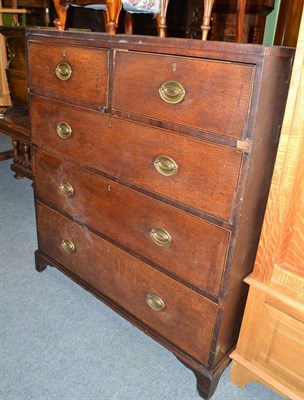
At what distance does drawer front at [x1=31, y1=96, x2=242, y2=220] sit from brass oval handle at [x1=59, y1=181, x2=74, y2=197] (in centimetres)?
14

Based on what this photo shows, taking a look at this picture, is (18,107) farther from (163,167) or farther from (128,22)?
(163,167)

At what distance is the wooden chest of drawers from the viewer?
37.2 inches

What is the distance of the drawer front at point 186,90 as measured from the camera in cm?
90

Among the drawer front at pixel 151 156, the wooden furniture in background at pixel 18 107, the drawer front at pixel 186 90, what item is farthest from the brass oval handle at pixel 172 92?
the wooden furniture in background at pixel 18 107

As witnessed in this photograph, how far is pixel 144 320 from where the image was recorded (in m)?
1.46

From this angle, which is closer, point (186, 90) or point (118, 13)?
point (186, 90)

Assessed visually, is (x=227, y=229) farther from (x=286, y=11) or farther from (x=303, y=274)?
(x=286, y=11)

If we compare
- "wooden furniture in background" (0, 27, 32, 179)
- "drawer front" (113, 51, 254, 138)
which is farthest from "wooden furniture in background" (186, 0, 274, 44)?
"drawer front" (113, 51, 254, 138)

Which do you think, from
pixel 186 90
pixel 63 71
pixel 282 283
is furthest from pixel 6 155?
pixel 282 283

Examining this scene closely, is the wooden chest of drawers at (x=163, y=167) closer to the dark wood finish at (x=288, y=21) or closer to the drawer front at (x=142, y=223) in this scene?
the drawer front at (x=142, y=223)

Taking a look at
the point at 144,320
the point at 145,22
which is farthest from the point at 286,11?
the point at 144,320

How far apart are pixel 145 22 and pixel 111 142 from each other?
1953 millimetres

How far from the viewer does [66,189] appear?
156 cm

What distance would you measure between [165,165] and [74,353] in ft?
2.98
